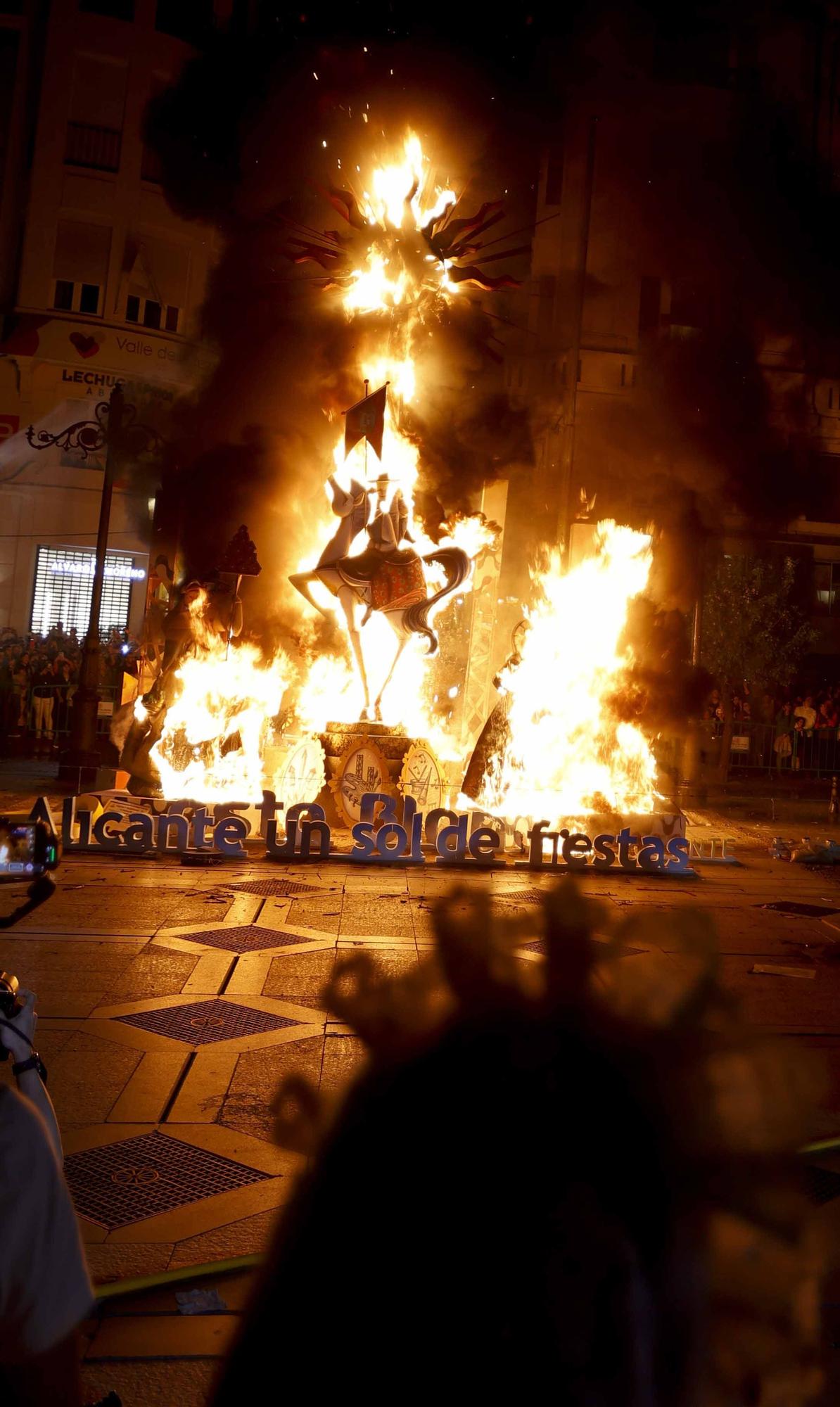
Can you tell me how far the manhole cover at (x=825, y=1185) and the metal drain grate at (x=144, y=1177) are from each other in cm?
210

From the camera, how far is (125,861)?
11.5 meters

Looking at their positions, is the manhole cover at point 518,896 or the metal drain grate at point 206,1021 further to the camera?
the manhole cover at point 518,896

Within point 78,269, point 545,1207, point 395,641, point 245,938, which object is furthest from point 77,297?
point 545,1207

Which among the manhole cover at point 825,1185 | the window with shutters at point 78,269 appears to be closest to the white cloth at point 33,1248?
the manhole cover at point 825,1185

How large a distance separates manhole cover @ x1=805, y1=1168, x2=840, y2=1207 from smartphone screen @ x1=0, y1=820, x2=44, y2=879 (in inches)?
119

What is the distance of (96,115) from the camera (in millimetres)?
27000

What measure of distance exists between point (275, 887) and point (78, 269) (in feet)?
71.4

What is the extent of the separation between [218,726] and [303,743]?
153cm

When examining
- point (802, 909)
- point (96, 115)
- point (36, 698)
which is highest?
point (96, 115)

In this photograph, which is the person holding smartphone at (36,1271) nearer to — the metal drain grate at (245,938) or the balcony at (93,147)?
the metal drain grate at (245,938)

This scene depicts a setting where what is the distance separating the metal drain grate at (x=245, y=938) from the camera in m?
7.95

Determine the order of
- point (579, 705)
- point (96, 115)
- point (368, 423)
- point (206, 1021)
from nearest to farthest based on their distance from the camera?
point (206, 1021)
point (368, 423)
point (579, 705)
point (96, 115)

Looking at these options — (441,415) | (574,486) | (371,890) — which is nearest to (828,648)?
(574,486)

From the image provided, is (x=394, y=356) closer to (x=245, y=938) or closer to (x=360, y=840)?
(x=360, y=840)
